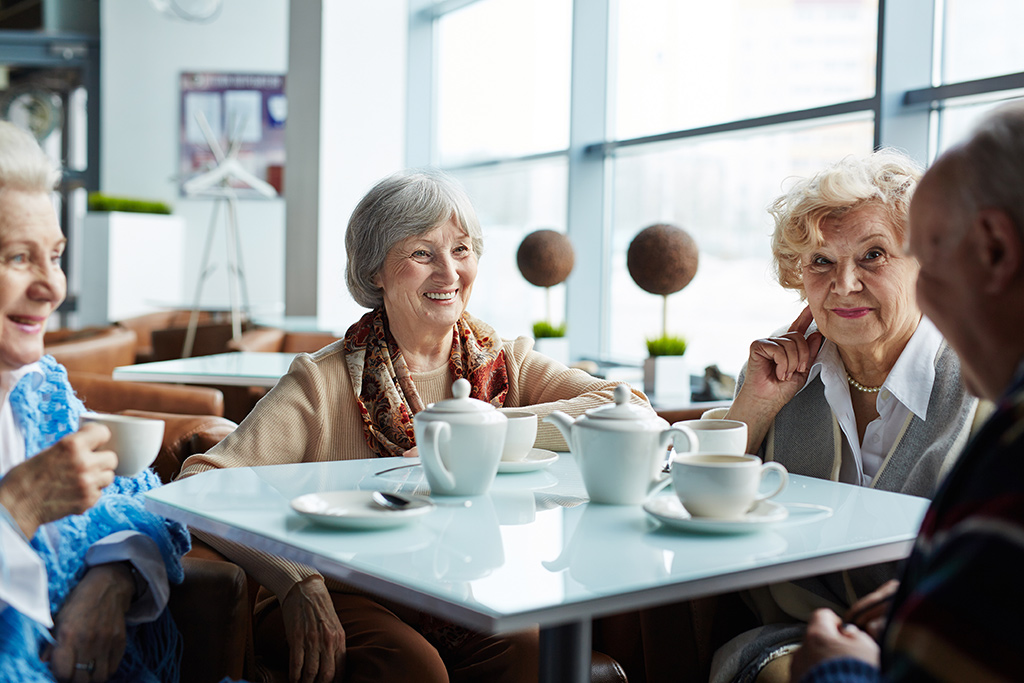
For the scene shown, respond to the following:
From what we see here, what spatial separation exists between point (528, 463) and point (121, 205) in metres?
8.03

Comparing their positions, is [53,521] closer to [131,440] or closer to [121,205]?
[131,440]

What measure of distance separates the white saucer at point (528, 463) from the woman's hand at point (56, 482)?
1.99 ft

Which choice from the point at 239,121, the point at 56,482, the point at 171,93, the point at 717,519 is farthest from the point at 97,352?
the point at 171,93

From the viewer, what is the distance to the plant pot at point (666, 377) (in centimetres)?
331

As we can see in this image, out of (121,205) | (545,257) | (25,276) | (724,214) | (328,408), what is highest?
(121,205)

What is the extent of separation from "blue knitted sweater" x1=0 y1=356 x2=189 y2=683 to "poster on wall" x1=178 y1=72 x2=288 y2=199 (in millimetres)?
8446

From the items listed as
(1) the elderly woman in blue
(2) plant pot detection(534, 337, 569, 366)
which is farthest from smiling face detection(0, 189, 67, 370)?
(2) plant pot detection(534, 337, 569, 366)

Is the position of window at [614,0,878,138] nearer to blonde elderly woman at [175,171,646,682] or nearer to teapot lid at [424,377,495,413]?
blonde elderly woman at [175,171,646,682]

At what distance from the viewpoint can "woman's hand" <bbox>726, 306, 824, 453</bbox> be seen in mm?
1819

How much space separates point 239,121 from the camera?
31.2 feet

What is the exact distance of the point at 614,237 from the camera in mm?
5750

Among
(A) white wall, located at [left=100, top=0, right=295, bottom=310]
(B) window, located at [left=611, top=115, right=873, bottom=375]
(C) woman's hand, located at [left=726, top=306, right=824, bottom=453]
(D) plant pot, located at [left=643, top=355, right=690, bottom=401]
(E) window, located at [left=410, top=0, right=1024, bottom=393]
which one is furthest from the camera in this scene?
(A) white wall, located at [left=100, top=0, right=295, bottom=310]

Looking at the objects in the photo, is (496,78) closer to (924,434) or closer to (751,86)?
(751,86)

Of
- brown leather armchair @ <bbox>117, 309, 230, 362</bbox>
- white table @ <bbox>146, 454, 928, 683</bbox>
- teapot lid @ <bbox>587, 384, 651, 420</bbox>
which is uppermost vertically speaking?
teapot lid @ <bbox>587, 384, 651, 420</bbox>
